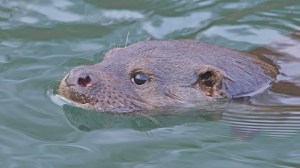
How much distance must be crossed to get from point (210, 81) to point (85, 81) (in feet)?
2.98

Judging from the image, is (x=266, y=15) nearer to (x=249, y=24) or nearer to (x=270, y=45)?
(x=249, y=24)

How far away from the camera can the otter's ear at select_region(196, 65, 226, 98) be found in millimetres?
6148

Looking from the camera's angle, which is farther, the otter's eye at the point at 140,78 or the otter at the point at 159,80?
the otter's eye at the point at 140,78

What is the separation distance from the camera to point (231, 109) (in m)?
6.26

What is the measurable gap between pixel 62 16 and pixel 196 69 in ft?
7.91

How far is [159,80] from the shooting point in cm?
623

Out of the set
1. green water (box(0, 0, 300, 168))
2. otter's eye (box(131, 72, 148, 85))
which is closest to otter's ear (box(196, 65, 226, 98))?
green water (box(0, 0, 300, 168))

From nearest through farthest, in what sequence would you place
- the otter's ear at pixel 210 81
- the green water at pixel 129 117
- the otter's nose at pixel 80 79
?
1. the green water at pixel 129 117
2. the otter's nose at pixel 80 79
3. the otter's ear at pixel 210 81

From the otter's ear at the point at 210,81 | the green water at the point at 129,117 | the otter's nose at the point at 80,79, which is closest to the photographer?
the green water at the point at 129,117

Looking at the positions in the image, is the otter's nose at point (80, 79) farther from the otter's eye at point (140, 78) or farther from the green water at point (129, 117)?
the otter's eye at point (140, 78)

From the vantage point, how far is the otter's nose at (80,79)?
6.05 meters

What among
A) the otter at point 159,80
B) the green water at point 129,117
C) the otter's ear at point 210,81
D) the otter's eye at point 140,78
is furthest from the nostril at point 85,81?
the otter's ear at point 210,81

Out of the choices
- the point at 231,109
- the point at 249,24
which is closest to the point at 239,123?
the point at 231,109

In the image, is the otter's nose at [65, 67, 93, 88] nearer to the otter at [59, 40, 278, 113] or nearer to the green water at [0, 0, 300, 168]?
the otter at [59, 40, 278, 113]
